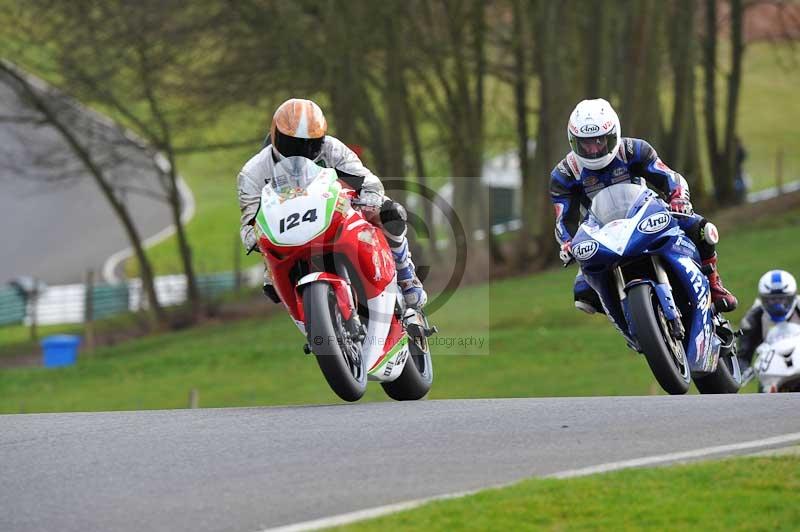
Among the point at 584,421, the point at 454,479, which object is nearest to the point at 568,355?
the point at 584,421

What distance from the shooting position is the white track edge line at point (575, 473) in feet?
20.2

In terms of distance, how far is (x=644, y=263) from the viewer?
10.2 m

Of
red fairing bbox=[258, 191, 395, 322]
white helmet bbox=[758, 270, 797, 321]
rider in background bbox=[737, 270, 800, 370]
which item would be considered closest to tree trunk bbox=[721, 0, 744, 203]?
rider in background bbox=[737, 270, 800, 370]

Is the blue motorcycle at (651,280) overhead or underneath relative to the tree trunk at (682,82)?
underneath

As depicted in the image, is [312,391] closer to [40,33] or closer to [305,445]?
[40,33]

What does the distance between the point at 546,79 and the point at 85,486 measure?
74.8 ft

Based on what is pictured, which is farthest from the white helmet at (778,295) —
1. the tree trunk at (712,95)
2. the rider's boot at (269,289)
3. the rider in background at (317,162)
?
the tree trunk at (712,95)

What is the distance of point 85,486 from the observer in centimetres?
714

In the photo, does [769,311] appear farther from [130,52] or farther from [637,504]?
[130,52]

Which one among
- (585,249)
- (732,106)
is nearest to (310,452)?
(585,249)

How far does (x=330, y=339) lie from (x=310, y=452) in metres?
1.37

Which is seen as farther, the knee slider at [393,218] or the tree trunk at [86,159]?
the tree trunk at [86,159]

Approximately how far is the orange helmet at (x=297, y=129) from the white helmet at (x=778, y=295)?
4.80 metres

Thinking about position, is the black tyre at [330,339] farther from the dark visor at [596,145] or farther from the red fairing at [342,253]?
the dark visor at [596,145]
